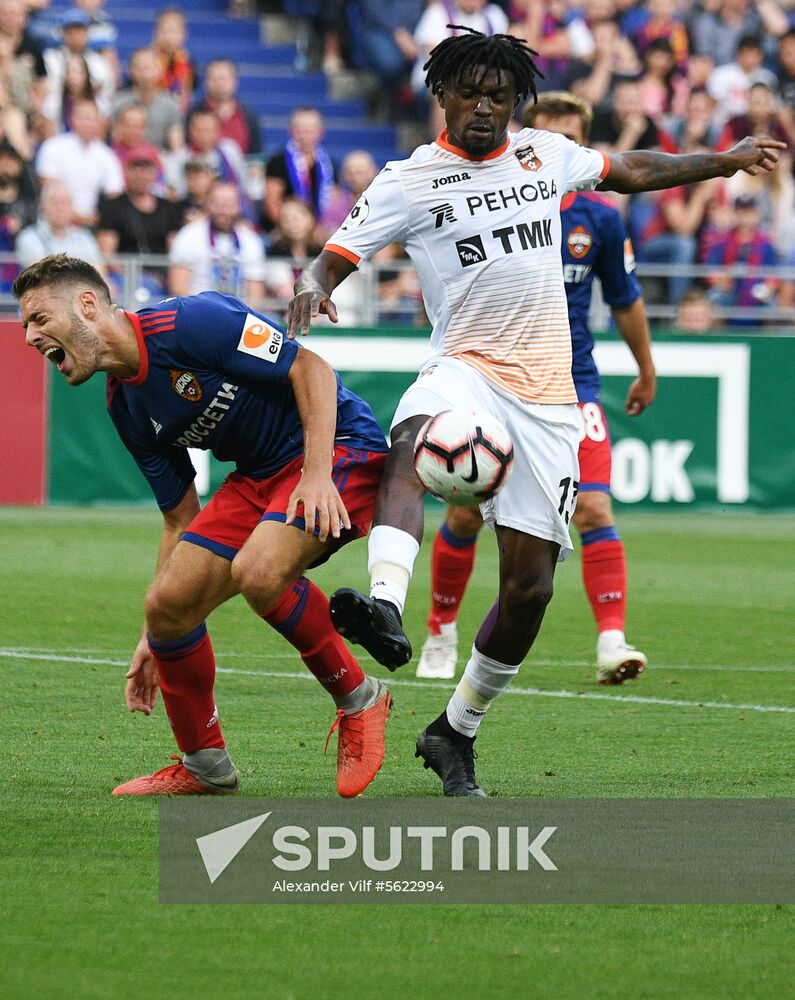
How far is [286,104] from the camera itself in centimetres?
2178

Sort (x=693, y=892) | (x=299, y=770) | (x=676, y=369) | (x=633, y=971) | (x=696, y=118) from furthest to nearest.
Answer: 1. (x=696, y=118)
2. (x=676, y=369)
3. (x=299, y=770)
4. (x=693, y=892)
5. (x=633, y=971)

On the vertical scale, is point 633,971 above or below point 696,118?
below

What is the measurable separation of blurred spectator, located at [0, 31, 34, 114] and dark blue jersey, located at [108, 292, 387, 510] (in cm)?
1203

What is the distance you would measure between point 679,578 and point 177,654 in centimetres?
716

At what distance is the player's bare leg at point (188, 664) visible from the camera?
5391 mm

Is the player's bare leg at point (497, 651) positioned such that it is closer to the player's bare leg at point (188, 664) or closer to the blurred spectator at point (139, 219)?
the player's bare leg at point (188, 664)

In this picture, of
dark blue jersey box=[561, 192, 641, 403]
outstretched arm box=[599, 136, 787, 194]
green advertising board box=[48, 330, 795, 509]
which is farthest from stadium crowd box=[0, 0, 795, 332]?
outstretched arm box=[599, 136, 787, 194]

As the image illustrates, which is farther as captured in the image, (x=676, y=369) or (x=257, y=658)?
(x=676, y=369)

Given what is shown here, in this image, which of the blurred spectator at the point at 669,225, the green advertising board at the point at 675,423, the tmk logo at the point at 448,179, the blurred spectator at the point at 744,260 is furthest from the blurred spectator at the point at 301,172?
the tmk logo at the point at 448,179

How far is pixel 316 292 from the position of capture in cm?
529

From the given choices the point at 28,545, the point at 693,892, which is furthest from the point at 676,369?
the point at 693,892

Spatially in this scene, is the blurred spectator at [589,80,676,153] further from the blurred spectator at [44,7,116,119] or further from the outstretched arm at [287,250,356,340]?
the outstretched arm at [287,250,356,340]

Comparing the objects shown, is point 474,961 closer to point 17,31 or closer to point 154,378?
point 154,378

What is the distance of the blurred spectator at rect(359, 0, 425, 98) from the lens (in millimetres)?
19906
